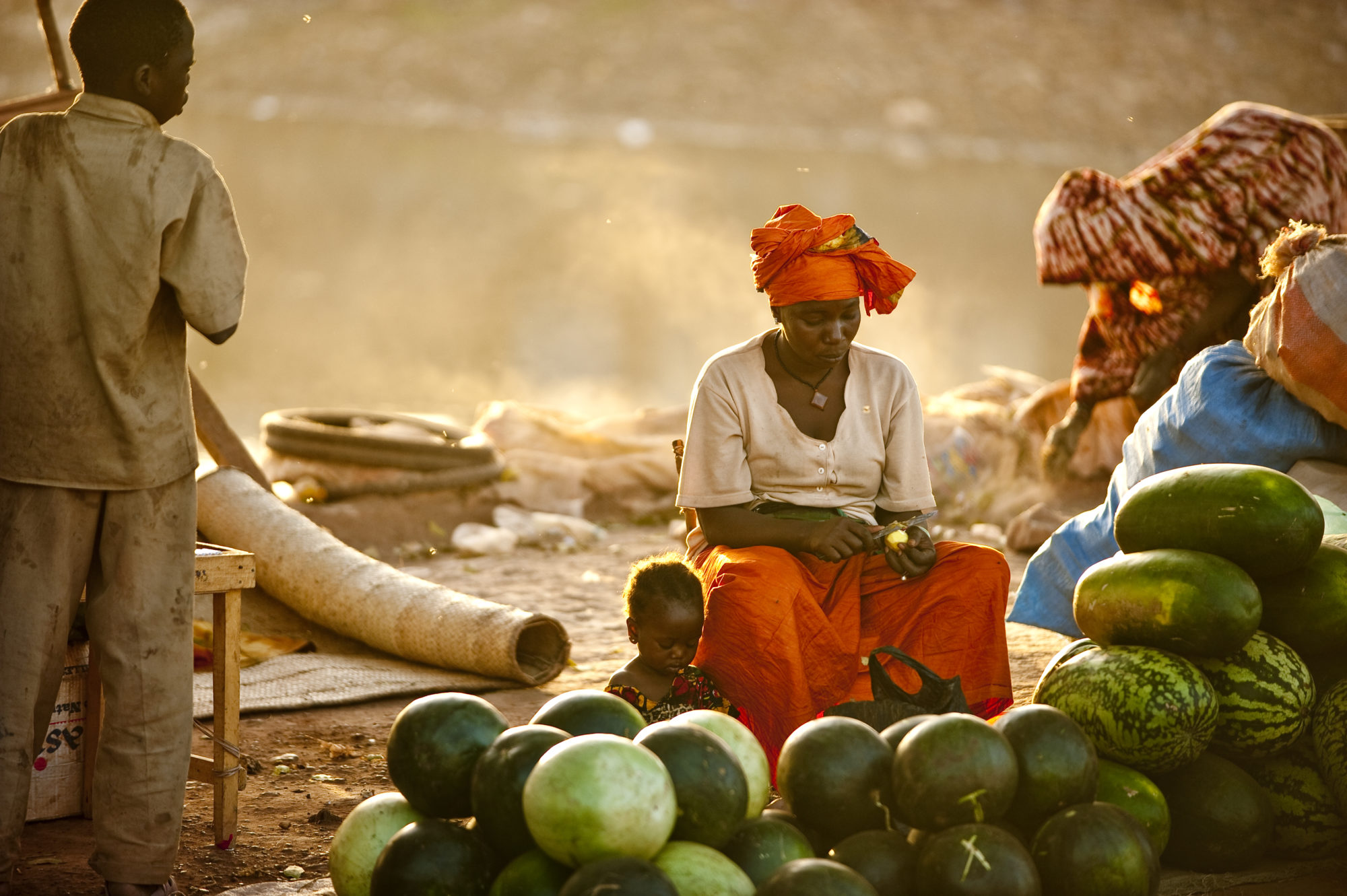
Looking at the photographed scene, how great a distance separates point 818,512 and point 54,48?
389 cm

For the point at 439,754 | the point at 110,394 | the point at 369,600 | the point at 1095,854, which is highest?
the point at 110,394

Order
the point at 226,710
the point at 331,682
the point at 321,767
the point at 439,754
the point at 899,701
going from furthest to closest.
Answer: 1. the point at 331,682
2. the point at 321,767
3. the point at 226,710
4. the point at 899,701
5. the point at 439,754

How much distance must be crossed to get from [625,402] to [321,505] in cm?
728

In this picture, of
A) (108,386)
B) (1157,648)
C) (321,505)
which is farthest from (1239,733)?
(321,505)

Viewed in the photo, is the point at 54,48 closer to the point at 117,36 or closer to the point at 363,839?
the point at 117,36

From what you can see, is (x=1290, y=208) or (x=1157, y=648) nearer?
(x=1157, y=648)

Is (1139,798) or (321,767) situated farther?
(321,767)

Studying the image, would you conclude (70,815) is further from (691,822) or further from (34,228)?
(691,822)

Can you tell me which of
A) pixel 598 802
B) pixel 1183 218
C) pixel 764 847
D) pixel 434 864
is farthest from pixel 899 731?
pixel 1183 218

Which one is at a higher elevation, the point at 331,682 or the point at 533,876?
the point at 533,876

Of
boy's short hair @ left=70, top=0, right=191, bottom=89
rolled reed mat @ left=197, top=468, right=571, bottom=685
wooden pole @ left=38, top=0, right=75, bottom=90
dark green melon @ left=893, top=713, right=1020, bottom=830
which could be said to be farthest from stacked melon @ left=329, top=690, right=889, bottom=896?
wooden pole @ left=38, top=0, right=75, bottom=90

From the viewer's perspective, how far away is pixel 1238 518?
2930 mm

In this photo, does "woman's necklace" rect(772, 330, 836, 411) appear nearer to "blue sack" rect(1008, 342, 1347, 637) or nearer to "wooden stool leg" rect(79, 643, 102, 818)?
"blue sack" rect(1008, 342, 1347, 637)

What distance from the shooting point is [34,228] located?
2.62 m
